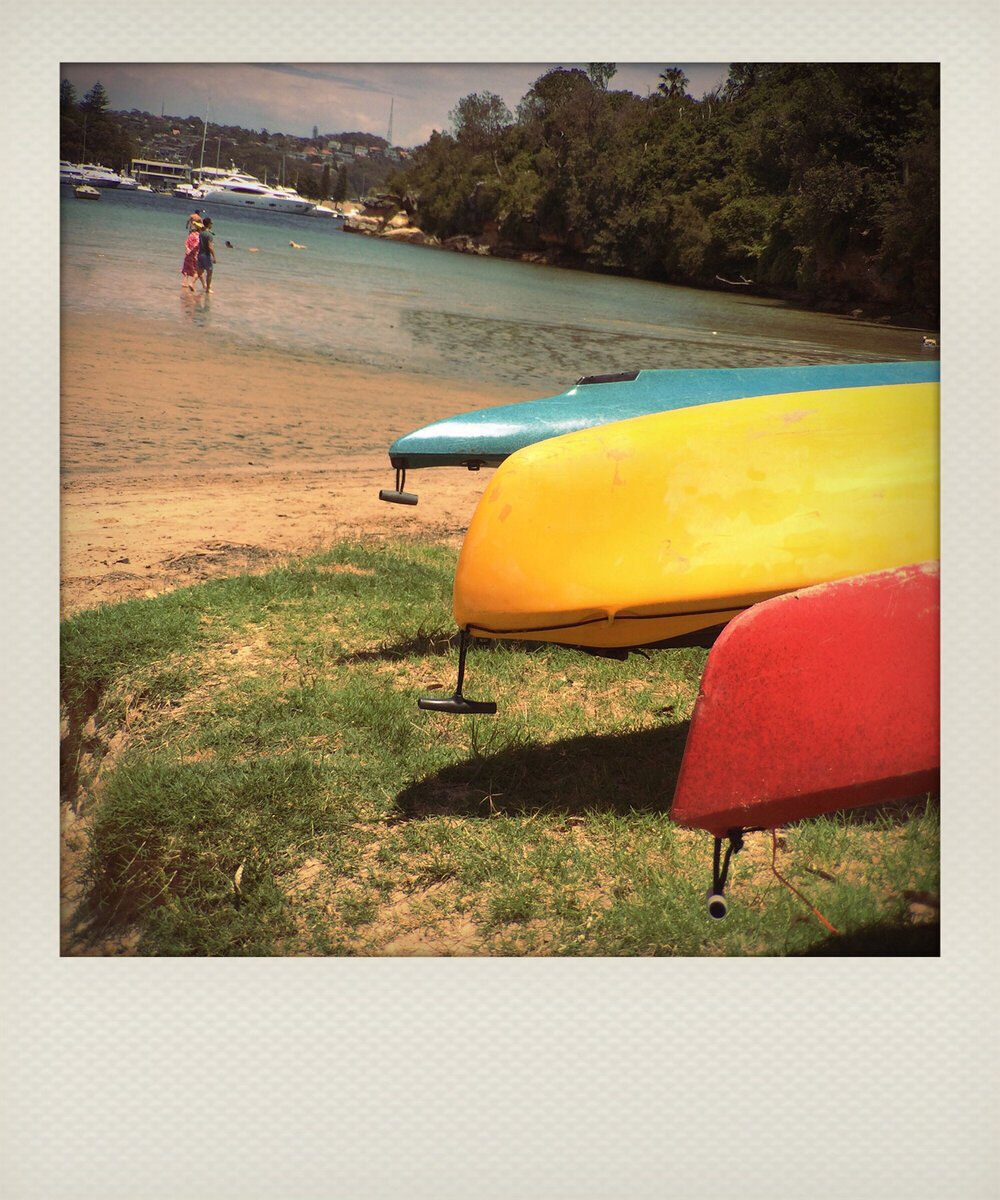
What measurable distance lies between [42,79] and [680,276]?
1548 millimetres

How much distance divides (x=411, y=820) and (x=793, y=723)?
0.79 meters

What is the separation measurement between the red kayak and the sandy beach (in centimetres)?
133

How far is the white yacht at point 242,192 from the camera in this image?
228 cm

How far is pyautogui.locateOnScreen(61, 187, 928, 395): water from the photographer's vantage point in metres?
2.32

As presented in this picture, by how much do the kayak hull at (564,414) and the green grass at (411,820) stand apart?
0.53 m

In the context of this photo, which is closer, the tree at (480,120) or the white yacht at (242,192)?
the tree at (480,120)

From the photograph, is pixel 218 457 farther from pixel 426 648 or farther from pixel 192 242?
pixel 426 648

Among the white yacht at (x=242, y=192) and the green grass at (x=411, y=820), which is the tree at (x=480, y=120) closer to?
the white yacht at (x=242, y=192)

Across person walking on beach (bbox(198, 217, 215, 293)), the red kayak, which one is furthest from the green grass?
person walking on beach (bbox(198, 217, 215, 293))

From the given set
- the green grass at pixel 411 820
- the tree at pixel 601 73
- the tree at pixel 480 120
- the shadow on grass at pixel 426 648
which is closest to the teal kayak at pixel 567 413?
the shadow on grass at pixel 426 648

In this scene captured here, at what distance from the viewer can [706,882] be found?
5.53 ft

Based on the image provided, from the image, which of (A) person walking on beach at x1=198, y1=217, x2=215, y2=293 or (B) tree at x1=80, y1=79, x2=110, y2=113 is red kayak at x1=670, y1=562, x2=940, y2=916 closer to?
(B) tree at x1=80, y1=79, x2=110, y2=113
